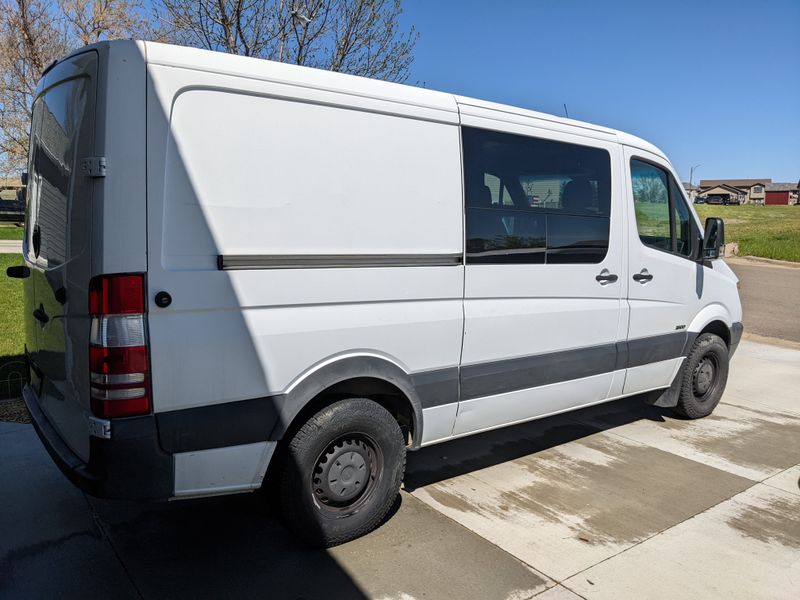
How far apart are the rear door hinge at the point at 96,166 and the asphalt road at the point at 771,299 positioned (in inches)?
442

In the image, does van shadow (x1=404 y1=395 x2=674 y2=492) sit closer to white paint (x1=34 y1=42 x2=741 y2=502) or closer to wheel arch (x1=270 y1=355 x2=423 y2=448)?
white paint (x1=34 y1=42 x2=741 y2=502)

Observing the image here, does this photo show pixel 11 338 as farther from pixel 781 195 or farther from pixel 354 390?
pixel 781 195

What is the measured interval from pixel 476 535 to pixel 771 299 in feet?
49.1

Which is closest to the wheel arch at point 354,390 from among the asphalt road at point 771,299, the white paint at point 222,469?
the white paint at point 222,469

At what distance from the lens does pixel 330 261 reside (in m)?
3.18

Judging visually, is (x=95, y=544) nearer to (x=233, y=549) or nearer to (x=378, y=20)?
(x=233, y=549)

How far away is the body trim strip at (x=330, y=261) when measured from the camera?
2.89 metres

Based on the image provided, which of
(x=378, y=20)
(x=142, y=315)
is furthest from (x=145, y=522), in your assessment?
(x=378, y=20)

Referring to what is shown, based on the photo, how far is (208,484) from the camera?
9.65 feet

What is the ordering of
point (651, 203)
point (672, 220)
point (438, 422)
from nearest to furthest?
point (438, 422), point (651, 203), point (672, 220)

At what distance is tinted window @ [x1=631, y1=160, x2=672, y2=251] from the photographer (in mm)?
4961

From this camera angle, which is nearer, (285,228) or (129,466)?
(129,466)

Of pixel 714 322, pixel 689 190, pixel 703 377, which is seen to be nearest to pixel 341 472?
pixel 703 377

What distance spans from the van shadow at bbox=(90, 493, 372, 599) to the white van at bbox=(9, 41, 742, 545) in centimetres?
23
